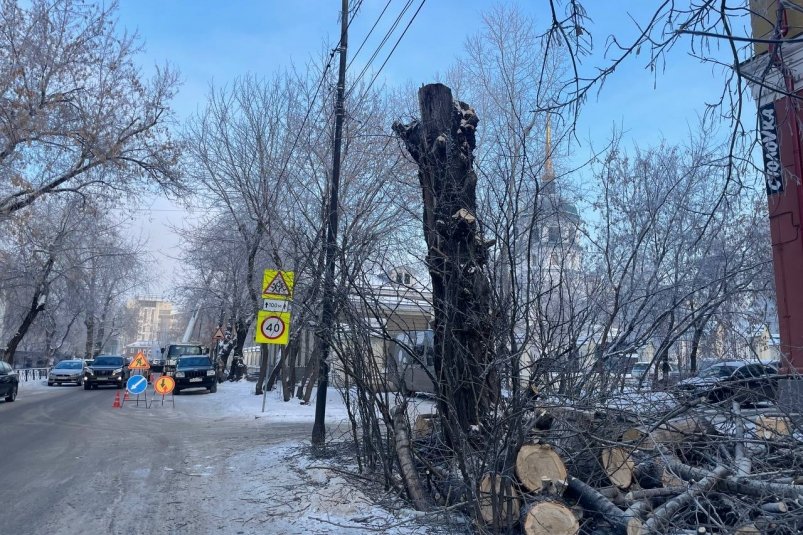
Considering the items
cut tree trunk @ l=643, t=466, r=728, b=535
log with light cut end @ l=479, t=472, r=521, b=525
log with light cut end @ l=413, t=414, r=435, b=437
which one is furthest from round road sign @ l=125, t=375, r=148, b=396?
cut tree trunk @ l=643, t=466, r=728, b=535

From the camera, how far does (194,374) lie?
87.5 feet

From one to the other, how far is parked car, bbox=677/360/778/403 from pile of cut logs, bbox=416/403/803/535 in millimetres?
143

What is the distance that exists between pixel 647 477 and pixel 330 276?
4.11 meters

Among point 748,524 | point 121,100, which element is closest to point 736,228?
point 748,524

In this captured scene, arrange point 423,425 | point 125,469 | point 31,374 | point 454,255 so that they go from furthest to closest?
point 31,374 → point 125,469 → point 423,425 → point 454,255

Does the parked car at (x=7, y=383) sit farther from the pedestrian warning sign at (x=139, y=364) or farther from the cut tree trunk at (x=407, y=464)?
the cut tree trunk at (x=407, y=464)

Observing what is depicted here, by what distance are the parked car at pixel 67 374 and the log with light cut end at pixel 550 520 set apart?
35.2 metres

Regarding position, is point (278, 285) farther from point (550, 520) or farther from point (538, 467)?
point (550, 520)

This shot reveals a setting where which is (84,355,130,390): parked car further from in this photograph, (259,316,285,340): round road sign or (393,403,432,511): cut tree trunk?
(393,403,432,511): cut tree trunk

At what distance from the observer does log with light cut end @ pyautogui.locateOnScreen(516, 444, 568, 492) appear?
18.6ft

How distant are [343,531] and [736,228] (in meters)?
13.3

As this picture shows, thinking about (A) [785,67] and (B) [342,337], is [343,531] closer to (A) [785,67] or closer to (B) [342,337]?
(B) [342,337]

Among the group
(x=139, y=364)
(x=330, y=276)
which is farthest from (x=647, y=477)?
(x=139, y=364)

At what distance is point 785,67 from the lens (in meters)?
4.45
